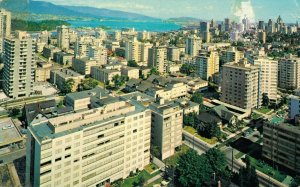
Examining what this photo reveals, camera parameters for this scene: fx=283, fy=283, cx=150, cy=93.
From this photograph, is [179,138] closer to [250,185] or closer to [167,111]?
[167,111]

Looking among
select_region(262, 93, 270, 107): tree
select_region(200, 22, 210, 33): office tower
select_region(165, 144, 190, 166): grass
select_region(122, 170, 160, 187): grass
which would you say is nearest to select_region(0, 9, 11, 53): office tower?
select_region(165, 144, 190, 166): grass

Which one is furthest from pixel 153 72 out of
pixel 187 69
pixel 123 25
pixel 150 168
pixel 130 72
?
pixel 123 25

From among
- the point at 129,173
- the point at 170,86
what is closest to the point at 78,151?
the point at 129,173

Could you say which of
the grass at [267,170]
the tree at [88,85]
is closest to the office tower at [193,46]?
the tree at [88,85]

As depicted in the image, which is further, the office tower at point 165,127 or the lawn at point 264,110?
the lawn at point 264,110

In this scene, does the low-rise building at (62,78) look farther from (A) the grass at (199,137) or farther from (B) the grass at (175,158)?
(B) the grass at (175,158)

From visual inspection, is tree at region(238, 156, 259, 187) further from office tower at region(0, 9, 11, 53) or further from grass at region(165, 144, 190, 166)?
office tower at region(0, 9, 11, 53)
